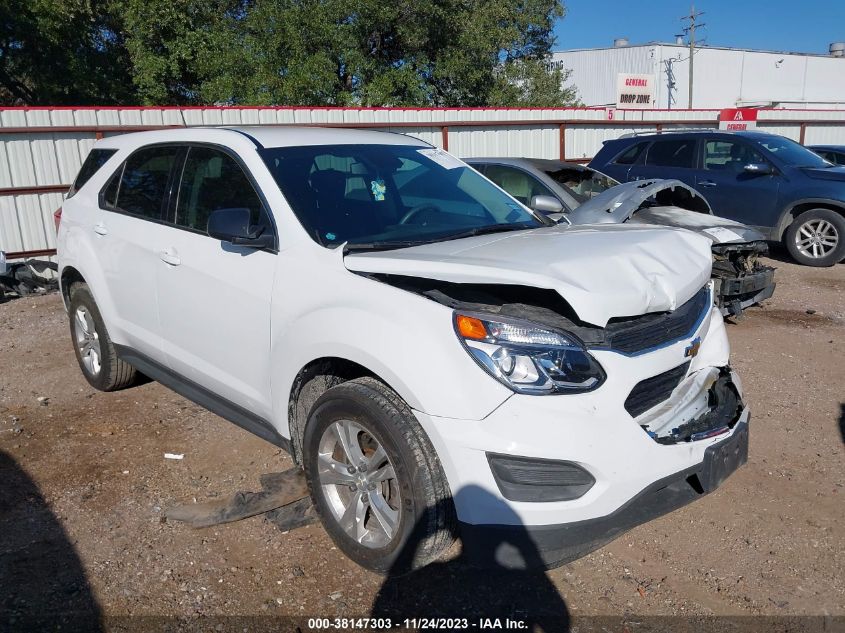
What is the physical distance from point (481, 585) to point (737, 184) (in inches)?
339

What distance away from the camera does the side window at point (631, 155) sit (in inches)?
424

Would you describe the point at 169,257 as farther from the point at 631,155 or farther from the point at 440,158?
the point at 631,155

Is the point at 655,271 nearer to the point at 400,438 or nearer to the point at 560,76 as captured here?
the point at 400,438

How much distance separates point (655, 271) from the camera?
2965mm

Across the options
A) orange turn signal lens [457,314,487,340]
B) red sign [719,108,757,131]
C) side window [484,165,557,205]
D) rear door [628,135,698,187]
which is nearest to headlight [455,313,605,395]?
orange turn signal lens [457,314,487,340]

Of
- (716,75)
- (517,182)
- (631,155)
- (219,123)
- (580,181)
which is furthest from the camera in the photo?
(716,75)

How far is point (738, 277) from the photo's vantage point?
6.25 m

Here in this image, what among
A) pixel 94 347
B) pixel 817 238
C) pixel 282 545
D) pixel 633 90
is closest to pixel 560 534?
pixel 282 545

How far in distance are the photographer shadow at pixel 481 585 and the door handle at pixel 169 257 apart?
2025 millimetres

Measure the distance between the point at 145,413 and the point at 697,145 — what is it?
8616mm

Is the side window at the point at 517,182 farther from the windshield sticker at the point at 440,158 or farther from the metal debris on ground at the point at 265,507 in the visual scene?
the metal debris on ground at the point at 265,507

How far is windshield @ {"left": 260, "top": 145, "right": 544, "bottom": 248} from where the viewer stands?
11.3 ft

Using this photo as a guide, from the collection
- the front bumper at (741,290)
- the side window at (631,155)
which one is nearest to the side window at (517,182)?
the front bumper at (741,290)

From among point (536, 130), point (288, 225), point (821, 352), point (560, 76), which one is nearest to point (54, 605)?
point (288, 225)
